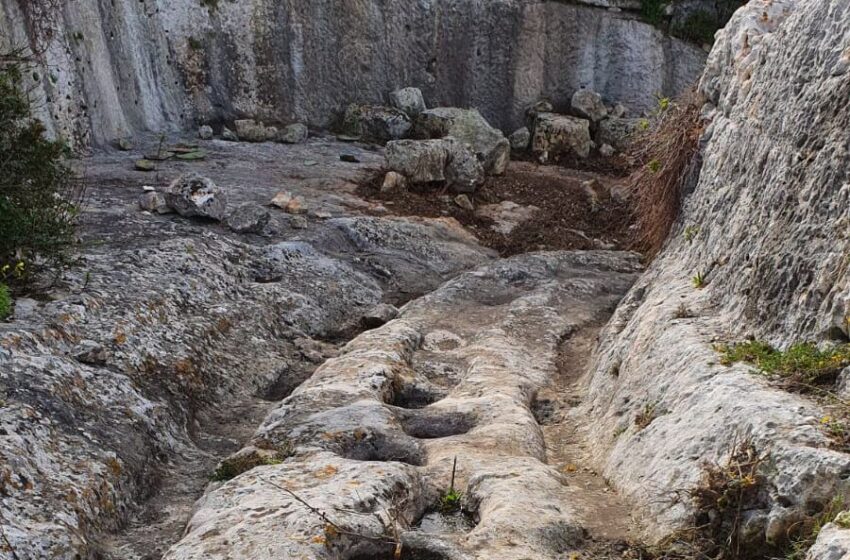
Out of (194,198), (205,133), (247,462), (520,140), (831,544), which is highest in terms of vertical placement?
(831,544)

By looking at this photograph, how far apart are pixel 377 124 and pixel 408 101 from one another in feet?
5.58

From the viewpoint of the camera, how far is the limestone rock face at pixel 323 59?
2392cm

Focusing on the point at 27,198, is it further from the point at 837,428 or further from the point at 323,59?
the point at 323,59

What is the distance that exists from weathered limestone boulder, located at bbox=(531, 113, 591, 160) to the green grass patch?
23037 mm

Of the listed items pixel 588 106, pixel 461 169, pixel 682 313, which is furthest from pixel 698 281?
pixel 588 106

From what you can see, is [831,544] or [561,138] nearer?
[831,544]

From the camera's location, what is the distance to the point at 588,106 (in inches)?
1282

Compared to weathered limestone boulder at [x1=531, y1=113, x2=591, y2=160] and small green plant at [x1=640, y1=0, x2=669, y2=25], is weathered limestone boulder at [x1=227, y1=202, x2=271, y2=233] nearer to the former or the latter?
weathered limestone boulder at [x1=531, y1=113, x2=591, y2=160]

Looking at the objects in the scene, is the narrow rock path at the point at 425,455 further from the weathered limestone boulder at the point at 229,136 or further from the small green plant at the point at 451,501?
the weathered limestone boulder at the point at 229,136

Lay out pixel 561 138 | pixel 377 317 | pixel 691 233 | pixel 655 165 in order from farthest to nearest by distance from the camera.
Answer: pixel 561 138 < pixel 377 317 < pixel 655 165 < pixel 691 233

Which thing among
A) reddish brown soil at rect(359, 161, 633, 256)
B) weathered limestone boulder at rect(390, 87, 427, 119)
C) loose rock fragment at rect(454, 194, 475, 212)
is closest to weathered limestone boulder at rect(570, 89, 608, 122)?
reddish brown soil at rect(359, 161, 633, 256)

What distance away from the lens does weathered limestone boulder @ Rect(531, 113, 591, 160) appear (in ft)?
102

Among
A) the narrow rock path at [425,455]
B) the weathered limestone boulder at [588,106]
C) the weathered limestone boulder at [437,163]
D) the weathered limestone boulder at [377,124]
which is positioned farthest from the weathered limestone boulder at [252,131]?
the narrow rock path at [425,455]

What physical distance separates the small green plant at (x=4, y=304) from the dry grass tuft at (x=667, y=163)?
9317mm
